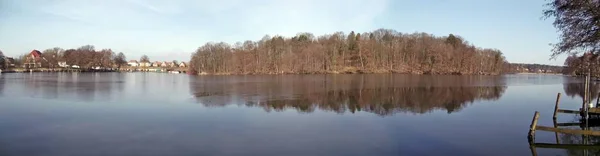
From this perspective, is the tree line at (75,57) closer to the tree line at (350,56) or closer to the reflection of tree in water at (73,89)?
the tree line at (350,56)

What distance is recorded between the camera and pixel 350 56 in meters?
111

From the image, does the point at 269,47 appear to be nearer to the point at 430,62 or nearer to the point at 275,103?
the point at 430,62

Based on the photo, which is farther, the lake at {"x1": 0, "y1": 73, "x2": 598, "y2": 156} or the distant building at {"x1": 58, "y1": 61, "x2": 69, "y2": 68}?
the distant building at {"x1": 58, "y1": 61, "x2": 69, "y2": 68}

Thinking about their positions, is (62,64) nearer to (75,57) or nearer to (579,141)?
(75,57)

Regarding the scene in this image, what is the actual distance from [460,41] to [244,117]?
112 meters

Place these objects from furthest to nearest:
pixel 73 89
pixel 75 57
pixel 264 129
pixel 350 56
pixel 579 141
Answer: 1. pixel 75 57
2. pixel 350 56
3. pixel 73 89
4. pixel 264 129
5. pixel 579 141

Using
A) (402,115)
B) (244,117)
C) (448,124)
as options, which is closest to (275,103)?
(244,117)

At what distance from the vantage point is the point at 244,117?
1816 centimetres

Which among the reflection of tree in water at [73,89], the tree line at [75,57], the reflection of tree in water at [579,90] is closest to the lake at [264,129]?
the reflection of tree in water at [73,89]

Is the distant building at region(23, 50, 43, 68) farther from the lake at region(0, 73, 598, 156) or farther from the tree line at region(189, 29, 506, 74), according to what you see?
the lake at region(0, 73, 598, 156)

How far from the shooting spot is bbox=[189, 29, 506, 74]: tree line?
352 ft

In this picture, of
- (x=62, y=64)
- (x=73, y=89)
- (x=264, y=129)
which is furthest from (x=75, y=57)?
(x=264, y=129)

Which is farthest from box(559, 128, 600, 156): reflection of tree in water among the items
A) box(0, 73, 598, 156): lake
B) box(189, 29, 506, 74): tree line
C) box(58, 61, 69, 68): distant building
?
box(58, 61, 69, 68): distant building

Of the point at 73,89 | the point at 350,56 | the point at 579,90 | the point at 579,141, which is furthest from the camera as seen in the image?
the point at 350,56
